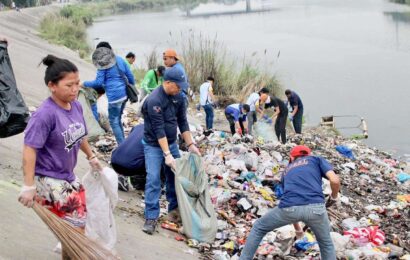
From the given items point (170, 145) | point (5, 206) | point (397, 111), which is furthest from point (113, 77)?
point (397, 111)

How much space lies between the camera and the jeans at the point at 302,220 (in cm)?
423

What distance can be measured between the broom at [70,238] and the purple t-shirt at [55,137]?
0.23 metres

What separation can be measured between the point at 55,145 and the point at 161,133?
1.60m

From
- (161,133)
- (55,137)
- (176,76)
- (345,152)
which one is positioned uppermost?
(176,76)

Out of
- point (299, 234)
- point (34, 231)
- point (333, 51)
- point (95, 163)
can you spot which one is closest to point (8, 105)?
point (34, 231)

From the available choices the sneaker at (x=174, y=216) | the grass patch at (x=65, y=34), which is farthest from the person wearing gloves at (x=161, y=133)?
the grass patch at (x=65, y=34)

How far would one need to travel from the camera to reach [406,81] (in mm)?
20172

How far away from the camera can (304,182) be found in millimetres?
4305

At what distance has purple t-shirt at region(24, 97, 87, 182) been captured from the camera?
113 inches

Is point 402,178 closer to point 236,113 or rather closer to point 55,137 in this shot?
point 236,113

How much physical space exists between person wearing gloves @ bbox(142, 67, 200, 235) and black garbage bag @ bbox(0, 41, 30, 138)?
3.47 feet

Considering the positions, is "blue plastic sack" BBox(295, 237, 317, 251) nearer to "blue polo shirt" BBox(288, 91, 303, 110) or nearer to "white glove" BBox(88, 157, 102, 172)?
"white glove" BBox(88, 157, 102, 172)

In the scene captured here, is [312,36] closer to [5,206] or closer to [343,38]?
[343,38]

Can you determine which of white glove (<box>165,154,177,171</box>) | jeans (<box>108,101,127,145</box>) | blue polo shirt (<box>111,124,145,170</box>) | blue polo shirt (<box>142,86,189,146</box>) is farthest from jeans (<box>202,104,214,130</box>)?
white glove (<box>165,154,177,171</box>)
